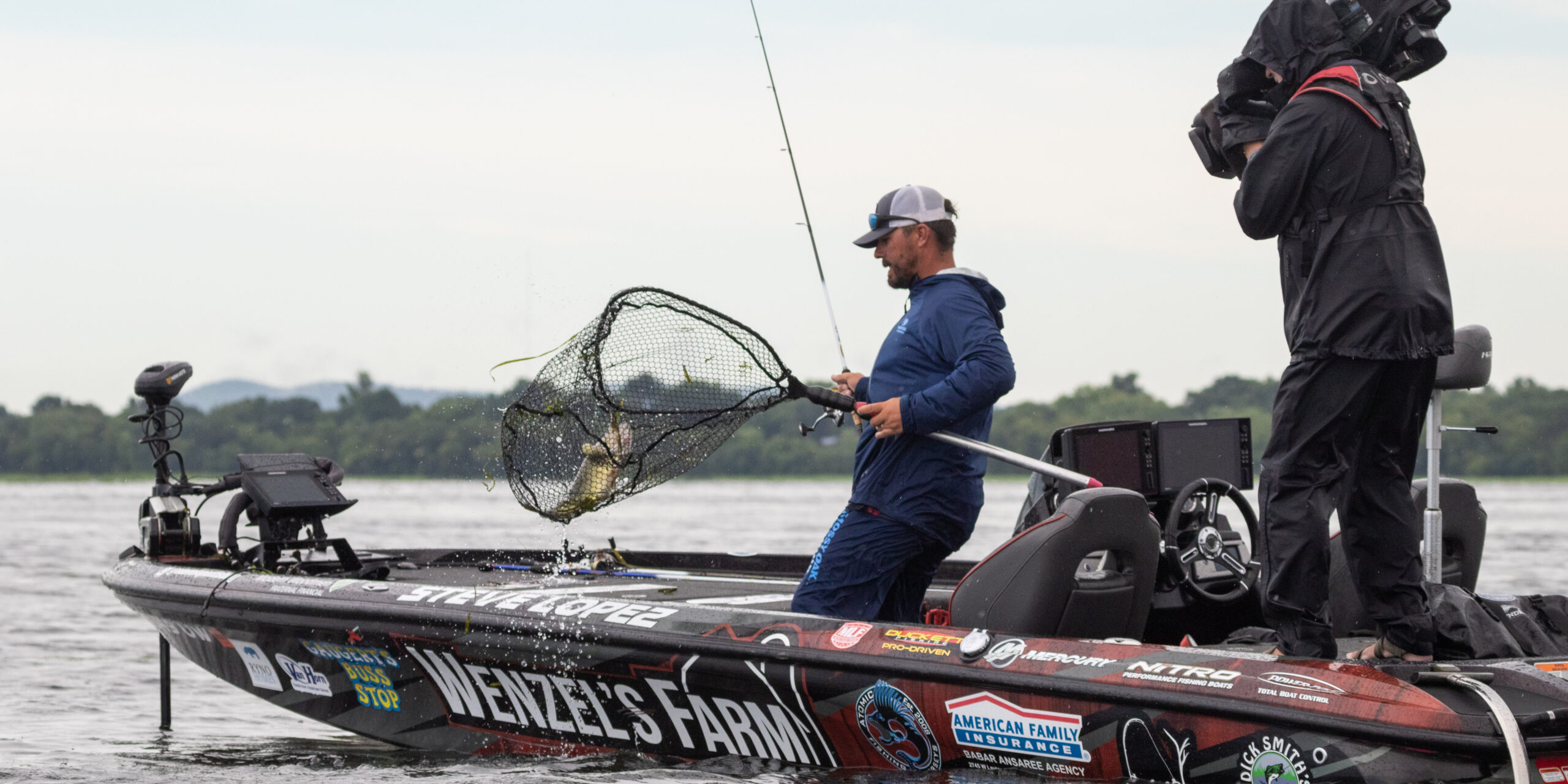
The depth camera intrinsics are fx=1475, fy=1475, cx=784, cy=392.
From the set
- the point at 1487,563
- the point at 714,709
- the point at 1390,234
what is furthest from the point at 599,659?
the point at 1487,563

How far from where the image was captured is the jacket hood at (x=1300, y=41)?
3.62 m

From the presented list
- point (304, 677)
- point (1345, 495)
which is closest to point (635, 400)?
point (304, 677)

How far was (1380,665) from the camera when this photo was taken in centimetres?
362

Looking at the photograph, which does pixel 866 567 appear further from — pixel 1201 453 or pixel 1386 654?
pixel 1386 654

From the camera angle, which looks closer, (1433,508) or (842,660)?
(842,660)

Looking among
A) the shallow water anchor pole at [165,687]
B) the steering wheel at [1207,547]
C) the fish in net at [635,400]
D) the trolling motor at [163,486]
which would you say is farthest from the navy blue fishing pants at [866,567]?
the shallow water anchor pole at [165,687]

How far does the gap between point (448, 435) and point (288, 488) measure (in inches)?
312

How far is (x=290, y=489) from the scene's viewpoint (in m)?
6.72

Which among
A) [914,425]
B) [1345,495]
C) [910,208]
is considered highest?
[910,208]

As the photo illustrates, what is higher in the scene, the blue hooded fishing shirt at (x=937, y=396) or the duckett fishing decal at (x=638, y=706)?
the blue hooded fishing shirt at (x=937, y=396)

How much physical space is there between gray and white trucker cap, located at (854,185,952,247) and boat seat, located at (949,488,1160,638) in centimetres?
102

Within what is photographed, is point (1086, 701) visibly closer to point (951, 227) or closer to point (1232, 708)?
point (1232, 708)

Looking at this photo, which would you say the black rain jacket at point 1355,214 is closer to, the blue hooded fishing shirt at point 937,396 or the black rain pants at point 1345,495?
the black rain pants at point 1345,495

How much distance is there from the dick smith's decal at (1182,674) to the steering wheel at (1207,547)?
2.91ft
